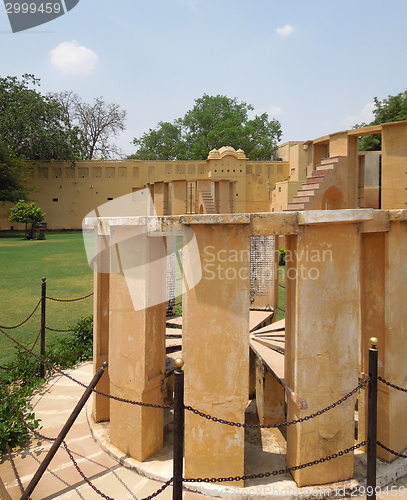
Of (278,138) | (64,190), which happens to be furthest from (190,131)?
(64,190)

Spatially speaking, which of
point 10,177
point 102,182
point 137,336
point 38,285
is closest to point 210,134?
point 102,182

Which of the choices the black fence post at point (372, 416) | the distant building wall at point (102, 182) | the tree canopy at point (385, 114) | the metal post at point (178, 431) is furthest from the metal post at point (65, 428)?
the distant building wall at point (102, 182)

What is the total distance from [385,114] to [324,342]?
22.0 metres

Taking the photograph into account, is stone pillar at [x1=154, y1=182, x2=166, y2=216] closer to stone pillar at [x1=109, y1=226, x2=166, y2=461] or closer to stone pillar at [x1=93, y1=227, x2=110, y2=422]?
stone pillar at [x1=93, y1=227, x2=110, y2=422]

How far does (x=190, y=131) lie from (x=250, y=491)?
105ft

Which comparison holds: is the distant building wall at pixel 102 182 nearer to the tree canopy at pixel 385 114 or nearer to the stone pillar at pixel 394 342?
the tree canopy at pixel 385 114

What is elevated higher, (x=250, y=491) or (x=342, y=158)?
(x=342, y=158)

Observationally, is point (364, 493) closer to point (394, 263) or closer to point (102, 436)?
point (394, 263)

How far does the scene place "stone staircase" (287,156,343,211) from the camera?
4.41m

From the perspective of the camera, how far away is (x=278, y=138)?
3197cm

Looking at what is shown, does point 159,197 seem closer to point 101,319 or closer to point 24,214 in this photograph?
point 101,319

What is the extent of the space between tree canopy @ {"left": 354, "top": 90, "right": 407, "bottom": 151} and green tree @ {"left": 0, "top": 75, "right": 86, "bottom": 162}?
1996 cm

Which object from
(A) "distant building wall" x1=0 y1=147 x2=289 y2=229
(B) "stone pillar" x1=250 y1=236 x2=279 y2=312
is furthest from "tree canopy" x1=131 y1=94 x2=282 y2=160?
(B) "stone pillar" x1=250 y1=236 x2=279 y2=312

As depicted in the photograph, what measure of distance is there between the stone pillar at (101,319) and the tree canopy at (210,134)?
26521 mm
